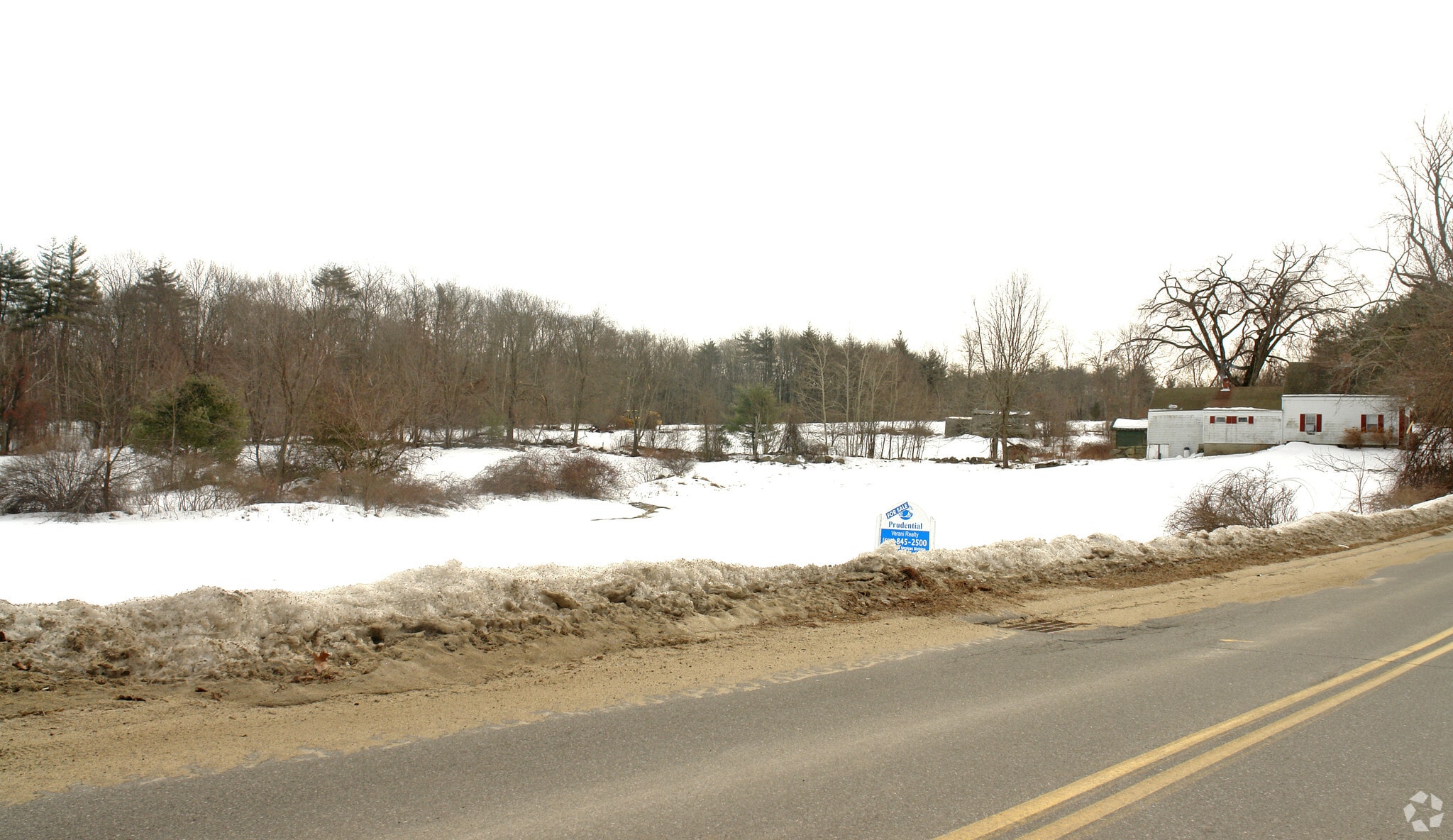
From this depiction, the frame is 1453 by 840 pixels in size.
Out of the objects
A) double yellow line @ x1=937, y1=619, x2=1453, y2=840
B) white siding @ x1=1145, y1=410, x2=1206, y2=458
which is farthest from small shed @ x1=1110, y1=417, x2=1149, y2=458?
double yellow line @ x1=937, y1=619, x2=1453, y2=840

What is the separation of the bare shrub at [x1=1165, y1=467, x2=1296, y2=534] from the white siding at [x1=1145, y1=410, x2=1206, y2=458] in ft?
117

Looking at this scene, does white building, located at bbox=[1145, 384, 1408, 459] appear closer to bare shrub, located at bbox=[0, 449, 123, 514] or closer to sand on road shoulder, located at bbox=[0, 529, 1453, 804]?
sand on road shoulder, located at bbox=[0, 529, 1453, 804]

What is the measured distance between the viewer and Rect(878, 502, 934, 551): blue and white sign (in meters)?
12.1

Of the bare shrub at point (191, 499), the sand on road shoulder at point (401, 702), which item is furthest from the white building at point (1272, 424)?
the bare shrub at point (191, 499)

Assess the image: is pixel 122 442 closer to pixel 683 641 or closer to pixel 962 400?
pixel 683 641

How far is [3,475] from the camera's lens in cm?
1945

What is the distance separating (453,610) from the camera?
7.55 meters

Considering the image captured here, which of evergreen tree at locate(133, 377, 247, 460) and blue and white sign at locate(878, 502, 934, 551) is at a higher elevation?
evergreen tree at locate(133, 377, 247, 460)

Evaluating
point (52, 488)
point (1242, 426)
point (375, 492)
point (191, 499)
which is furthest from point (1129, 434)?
point (52, 488)

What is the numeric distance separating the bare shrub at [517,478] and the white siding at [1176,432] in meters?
42.6

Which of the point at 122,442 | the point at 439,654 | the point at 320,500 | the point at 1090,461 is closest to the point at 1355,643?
the point at 439,654

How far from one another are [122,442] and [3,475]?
7.81ft

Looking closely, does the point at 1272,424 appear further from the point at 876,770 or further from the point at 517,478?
the point at 876,770

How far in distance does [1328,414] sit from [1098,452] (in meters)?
14.5
